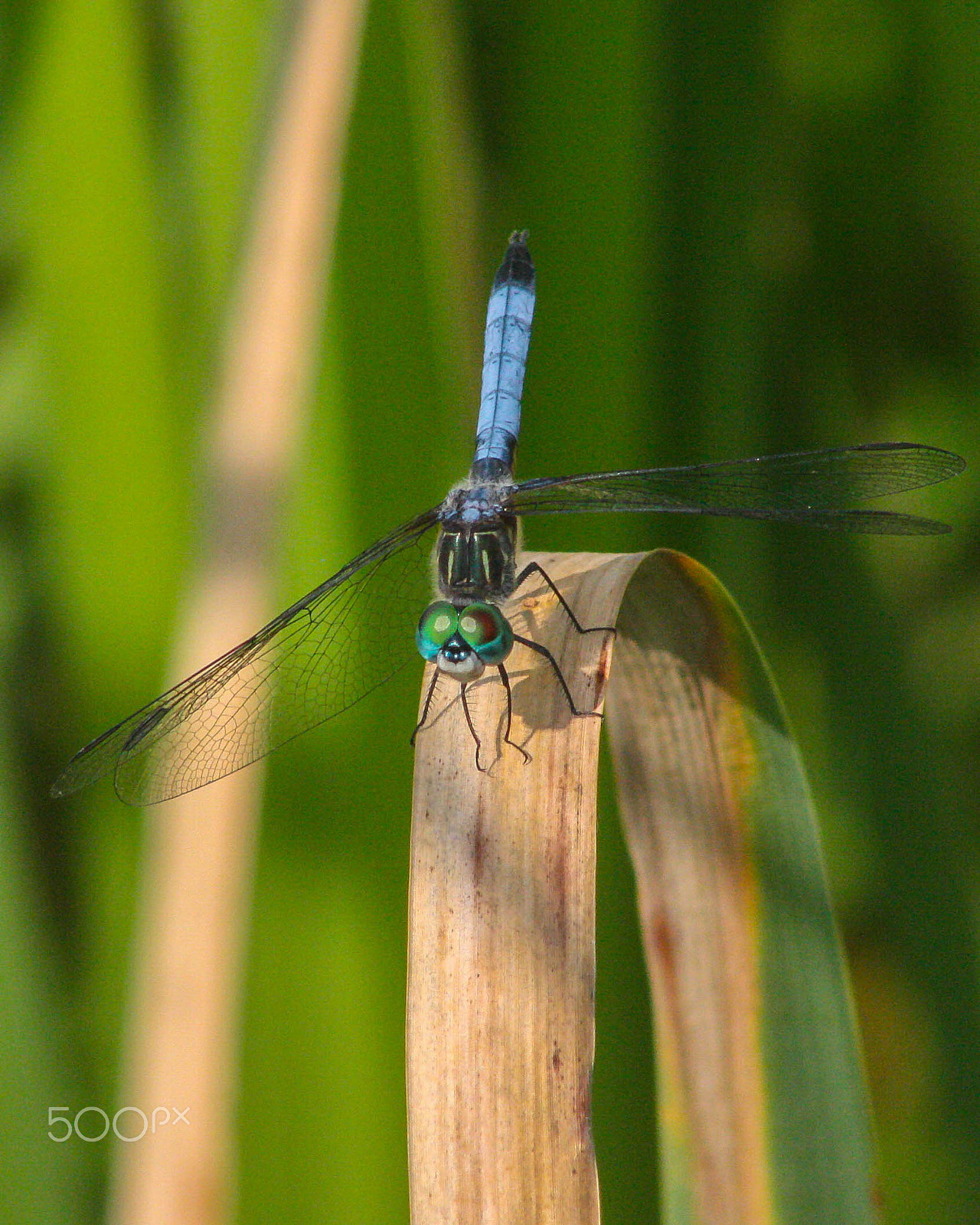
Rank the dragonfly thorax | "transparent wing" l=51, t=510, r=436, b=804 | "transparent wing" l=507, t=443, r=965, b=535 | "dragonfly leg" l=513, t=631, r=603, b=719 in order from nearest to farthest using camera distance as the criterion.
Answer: "dragonfly leg" l=513, t=631, r=603, b=719 < "transparent wing" l=51, t=510, r=436, b=804 < "transparent wing" l=507, t=443, r=965, b=535 < the dragonfly thorax

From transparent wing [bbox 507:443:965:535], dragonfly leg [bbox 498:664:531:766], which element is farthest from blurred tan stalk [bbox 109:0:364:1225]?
transparent wing [bbox 507:443:965:535]

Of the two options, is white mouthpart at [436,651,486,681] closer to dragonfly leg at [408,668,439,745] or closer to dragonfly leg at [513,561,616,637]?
dragonfly leg at [408,668,439,745]

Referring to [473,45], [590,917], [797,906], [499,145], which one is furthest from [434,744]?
[473,45]

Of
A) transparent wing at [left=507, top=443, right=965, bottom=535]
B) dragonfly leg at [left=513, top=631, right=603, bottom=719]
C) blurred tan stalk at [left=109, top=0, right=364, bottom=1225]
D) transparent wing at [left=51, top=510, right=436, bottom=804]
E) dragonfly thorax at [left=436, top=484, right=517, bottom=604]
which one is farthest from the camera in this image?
dragonfly thorax at [left=436, top=484, right=517, bottom=604]

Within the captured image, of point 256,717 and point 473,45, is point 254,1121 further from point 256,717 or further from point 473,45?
point 473,45

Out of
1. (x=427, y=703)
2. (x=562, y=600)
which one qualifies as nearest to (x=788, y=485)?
(x=562, y=600)

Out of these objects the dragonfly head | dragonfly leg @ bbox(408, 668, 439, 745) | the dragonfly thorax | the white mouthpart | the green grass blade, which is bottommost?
the green grass blade

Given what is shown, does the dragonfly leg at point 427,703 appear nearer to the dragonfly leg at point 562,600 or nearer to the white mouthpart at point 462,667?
the white mouthpart at point 462,667

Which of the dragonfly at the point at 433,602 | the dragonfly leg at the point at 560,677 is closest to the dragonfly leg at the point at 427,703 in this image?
the dragonfly at the point at 433,602
